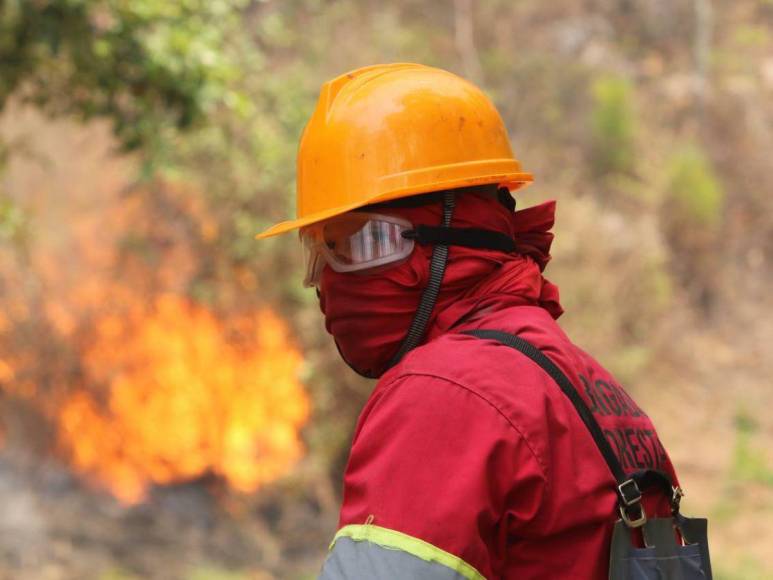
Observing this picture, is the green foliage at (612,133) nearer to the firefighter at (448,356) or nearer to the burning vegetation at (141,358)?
the burning vegetation at (141,358)

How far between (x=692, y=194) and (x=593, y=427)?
15.8 meters

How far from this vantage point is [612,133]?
17.1m

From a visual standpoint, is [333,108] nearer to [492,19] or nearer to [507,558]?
[507,558]

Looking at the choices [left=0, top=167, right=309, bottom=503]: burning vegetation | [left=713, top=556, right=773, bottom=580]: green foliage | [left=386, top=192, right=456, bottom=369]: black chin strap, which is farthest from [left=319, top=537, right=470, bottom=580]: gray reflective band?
[left=0, top=167, right=309, bottom=503]: burning vegetation

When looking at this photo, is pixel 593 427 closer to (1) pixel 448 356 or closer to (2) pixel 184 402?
(1) pixel 448 356

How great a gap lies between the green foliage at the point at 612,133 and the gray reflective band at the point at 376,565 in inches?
639

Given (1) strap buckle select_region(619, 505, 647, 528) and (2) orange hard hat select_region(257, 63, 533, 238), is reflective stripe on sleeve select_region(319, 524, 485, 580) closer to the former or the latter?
(1) strap buckle select_region(619, 505, 647, 528)

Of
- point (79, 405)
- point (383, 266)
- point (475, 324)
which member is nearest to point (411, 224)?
point (383, 266)

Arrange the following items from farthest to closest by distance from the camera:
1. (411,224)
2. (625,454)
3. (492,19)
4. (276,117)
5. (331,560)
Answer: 1. (492,19)
2. (276,117)
3. (411,224)
4. (625,454)
5. (331,560)

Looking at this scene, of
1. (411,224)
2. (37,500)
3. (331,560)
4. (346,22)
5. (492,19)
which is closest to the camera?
(331,560)

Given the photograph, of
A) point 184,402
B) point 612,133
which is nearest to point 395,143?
point 184,402

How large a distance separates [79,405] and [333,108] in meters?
12.8

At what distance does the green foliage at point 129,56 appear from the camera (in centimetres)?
551

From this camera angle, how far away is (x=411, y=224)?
75.1 inches
